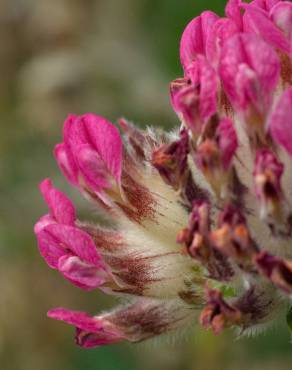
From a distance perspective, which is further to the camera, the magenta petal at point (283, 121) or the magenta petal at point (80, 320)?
the magenta petal at point (80, 320)

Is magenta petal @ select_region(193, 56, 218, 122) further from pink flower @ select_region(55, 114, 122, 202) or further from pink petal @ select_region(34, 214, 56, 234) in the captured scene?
pink petal @ select_region(34, 214, 56, 234)

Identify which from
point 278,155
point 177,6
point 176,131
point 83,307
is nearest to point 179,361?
point 83,307

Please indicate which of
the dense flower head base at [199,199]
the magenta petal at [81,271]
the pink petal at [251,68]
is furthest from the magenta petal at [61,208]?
the pink petal at [251,68]

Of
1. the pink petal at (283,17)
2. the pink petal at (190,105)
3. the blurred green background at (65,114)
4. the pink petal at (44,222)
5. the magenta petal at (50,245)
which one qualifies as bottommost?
the blurred green background at (65,114)

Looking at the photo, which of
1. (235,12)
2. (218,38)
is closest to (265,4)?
(235,12)

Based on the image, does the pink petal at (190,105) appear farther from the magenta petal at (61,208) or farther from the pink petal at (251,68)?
the magenta petal at (61,208)

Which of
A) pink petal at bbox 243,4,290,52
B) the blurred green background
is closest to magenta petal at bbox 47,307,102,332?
pink petal at bbox 243,4,290,52
